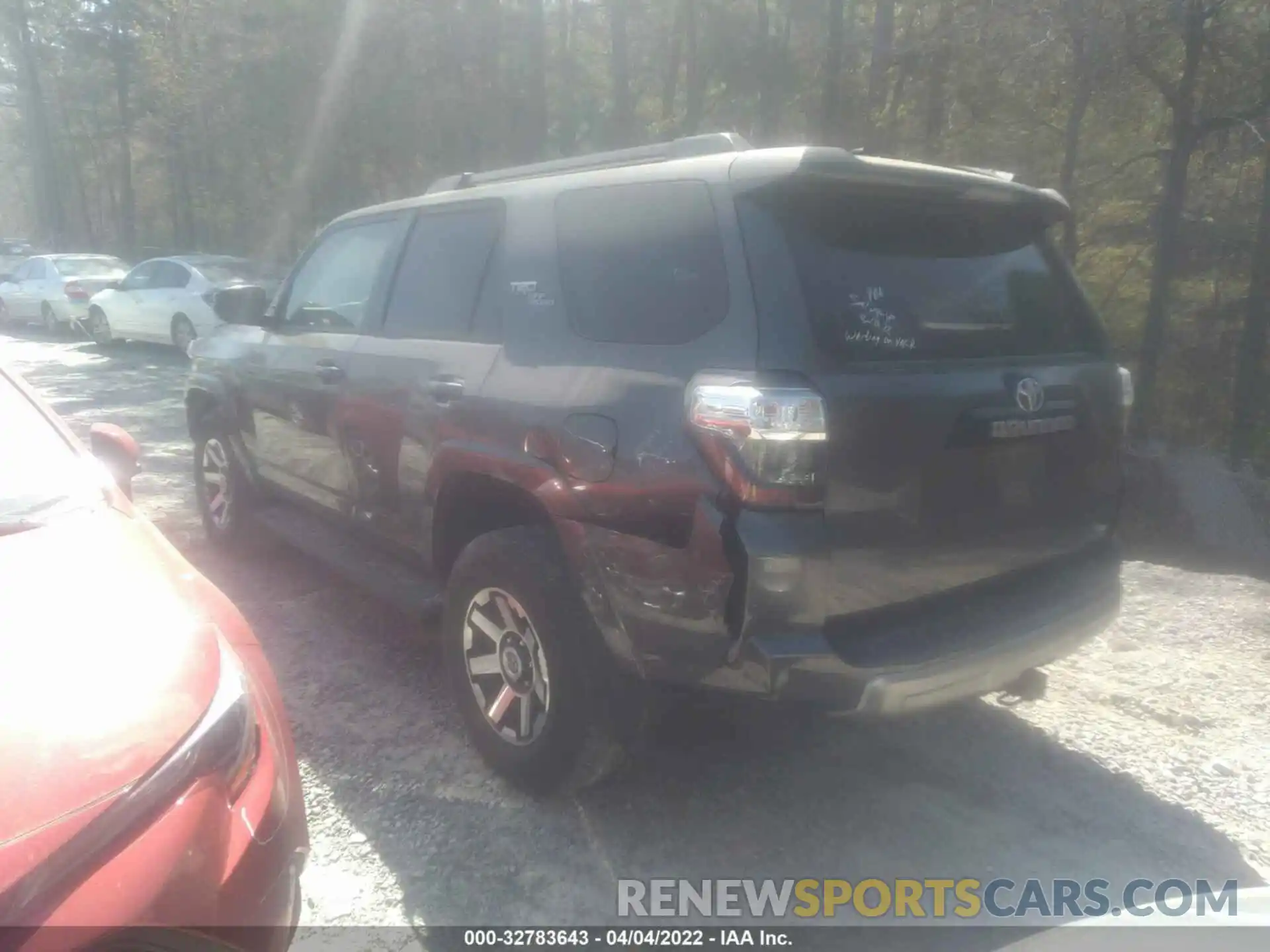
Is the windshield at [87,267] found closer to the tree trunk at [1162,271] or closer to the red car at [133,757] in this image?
the tree trunk at [1162,271]

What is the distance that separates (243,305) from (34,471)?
2286 mm

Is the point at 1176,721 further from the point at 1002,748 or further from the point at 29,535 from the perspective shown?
the point at 29,535

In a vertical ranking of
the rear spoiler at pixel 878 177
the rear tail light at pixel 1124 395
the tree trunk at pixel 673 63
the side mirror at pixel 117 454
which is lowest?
the side mirror at pixel 117 454

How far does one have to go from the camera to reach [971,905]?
297 cm

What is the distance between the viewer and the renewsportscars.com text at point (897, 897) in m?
2.94

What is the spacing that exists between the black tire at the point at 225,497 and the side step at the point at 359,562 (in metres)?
0.30

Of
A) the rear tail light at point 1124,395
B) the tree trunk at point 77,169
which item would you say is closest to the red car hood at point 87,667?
the rear tail light at point 1124,395

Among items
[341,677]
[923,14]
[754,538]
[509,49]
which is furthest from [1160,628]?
[509,49]

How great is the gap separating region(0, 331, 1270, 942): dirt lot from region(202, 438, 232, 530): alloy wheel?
131 cm

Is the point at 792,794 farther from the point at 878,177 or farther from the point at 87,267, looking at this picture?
the point at 87,267

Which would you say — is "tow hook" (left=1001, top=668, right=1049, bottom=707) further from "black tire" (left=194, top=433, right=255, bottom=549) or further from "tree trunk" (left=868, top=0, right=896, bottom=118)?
"tree trunk" (left=868, top=0, right=896, bottom=118)

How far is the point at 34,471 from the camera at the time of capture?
308 centimetres

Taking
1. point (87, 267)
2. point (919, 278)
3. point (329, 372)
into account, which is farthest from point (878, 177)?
point (87, 267)

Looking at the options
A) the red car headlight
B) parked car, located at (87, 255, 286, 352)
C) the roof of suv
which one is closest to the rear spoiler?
the roof of suv
